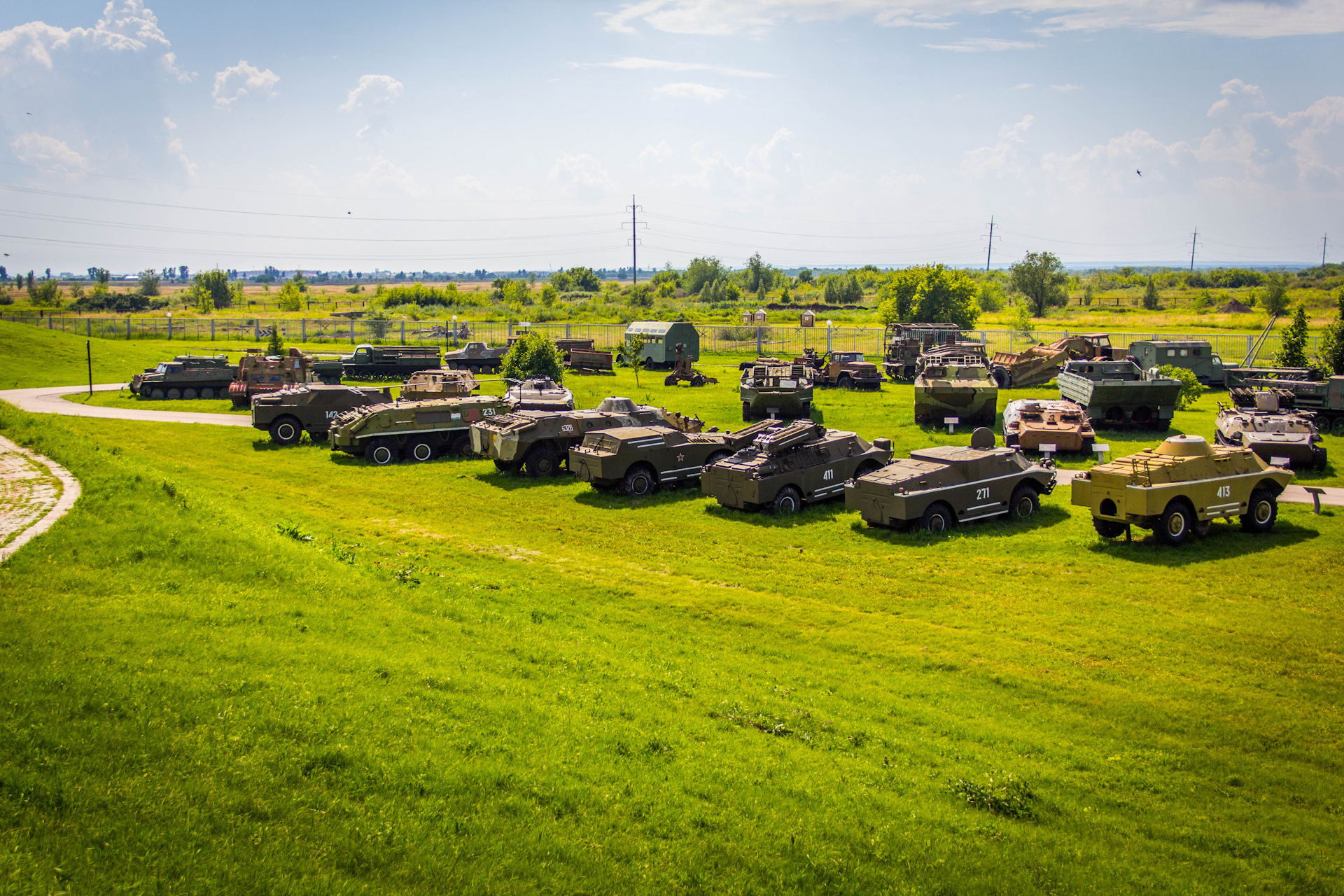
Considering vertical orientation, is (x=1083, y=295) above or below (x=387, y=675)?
above

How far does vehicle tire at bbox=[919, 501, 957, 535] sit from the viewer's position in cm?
1650

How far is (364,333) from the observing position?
216 ft

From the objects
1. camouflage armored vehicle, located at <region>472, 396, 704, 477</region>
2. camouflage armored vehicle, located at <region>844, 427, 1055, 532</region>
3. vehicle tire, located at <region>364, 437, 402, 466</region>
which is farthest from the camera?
vehicle tire, located at <region>364, 437, 402, 466</region>

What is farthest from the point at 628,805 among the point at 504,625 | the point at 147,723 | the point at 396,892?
the point at 504,625

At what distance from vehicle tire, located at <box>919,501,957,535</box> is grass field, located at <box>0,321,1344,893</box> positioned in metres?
0.97

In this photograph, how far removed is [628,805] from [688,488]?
13.9 metres

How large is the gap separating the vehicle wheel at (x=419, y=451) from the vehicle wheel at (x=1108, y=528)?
55.5ft

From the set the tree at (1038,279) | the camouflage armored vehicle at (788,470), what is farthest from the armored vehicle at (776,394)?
the tree at (1038,279)

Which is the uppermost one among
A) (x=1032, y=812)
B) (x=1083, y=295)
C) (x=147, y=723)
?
(x=1083, y=295)

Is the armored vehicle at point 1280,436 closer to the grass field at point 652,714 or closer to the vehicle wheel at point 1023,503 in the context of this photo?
the vehicle wheel at point 1023,503

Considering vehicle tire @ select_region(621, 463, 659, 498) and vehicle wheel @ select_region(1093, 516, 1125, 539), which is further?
vehicle tire @ select_region(621, 463, 659, 498)

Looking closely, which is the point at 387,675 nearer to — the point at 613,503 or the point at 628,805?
the point at 628,805

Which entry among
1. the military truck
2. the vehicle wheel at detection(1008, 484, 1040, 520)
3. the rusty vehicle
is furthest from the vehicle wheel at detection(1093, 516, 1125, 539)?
the military truck

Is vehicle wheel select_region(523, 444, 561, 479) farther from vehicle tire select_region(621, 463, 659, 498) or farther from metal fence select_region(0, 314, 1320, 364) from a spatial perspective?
metal fence select_region(0, 314, 1320, 364)
